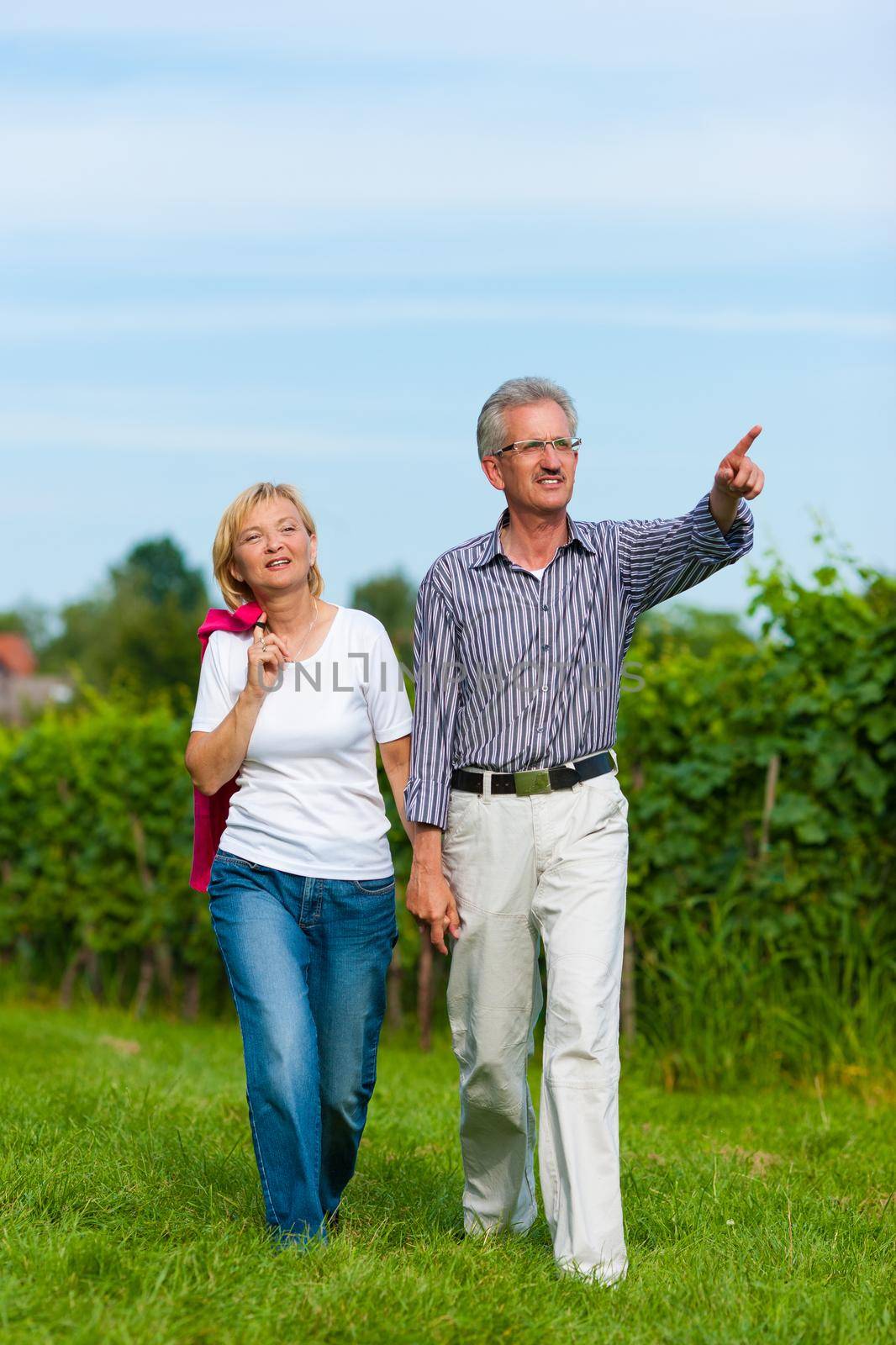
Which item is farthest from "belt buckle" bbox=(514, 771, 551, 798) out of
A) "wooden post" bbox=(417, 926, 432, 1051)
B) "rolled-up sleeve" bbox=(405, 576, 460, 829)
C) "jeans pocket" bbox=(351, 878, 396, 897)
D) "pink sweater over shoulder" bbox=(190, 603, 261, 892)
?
"wooden post" bbox=(417, 926, 432, 1051)

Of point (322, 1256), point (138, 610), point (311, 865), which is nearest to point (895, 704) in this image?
point (311, 865)

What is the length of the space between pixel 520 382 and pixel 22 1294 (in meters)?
2.71

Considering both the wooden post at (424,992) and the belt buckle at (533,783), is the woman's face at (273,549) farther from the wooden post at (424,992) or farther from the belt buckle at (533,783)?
the wooden post at (424,992)

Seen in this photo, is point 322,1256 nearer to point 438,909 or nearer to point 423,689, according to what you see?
point 438,909

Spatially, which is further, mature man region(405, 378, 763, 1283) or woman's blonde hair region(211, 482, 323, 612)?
woman's blonde hair region(211, 482, 323, 612)

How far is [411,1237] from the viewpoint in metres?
4.06

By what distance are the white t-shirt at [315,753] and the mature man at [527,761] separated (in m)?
0.13

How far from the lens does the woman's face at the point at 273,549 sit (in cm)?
414

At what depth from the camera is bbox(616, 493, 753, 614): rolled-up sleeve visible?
410 cm

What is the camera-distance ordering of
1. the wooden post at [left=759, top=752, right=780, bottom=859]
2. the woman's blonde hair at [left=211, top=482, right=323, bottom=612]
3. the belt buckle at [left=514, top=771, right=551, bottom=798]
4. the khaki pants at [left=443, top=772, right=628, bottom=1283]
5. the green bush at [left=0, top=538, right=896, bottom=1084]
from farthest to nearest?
1. the wooden post at [left=759, top=752, right=780, bottom=859]
2. the green bush at [left=0, top=538, right=896, bottom=1084]
3. the woman's blonde hair at [left=211, top=482, right=323, bottom=612]
4. the belt buckle at [left=514, top=771, right=551, bottom=798]
5. the khaki pants at [left=443, top=772, right=628, bottom=1283]

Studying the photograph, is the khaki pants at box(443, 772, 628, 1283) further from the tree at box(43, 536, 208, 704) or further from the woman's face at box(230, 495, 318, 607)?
the tree at box(43, 536, 208, 704)

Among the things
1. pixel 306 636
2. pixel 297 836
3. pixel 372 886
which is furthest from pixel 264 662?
pixel 372 886

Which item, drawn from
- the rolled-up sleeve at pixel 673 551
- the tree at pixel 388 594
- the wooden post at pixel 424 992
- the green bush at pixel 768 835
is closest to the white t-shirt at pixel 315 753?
the rolled-up sleeve at pixel 673 551

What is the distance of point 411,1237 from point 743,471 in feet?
7.53
